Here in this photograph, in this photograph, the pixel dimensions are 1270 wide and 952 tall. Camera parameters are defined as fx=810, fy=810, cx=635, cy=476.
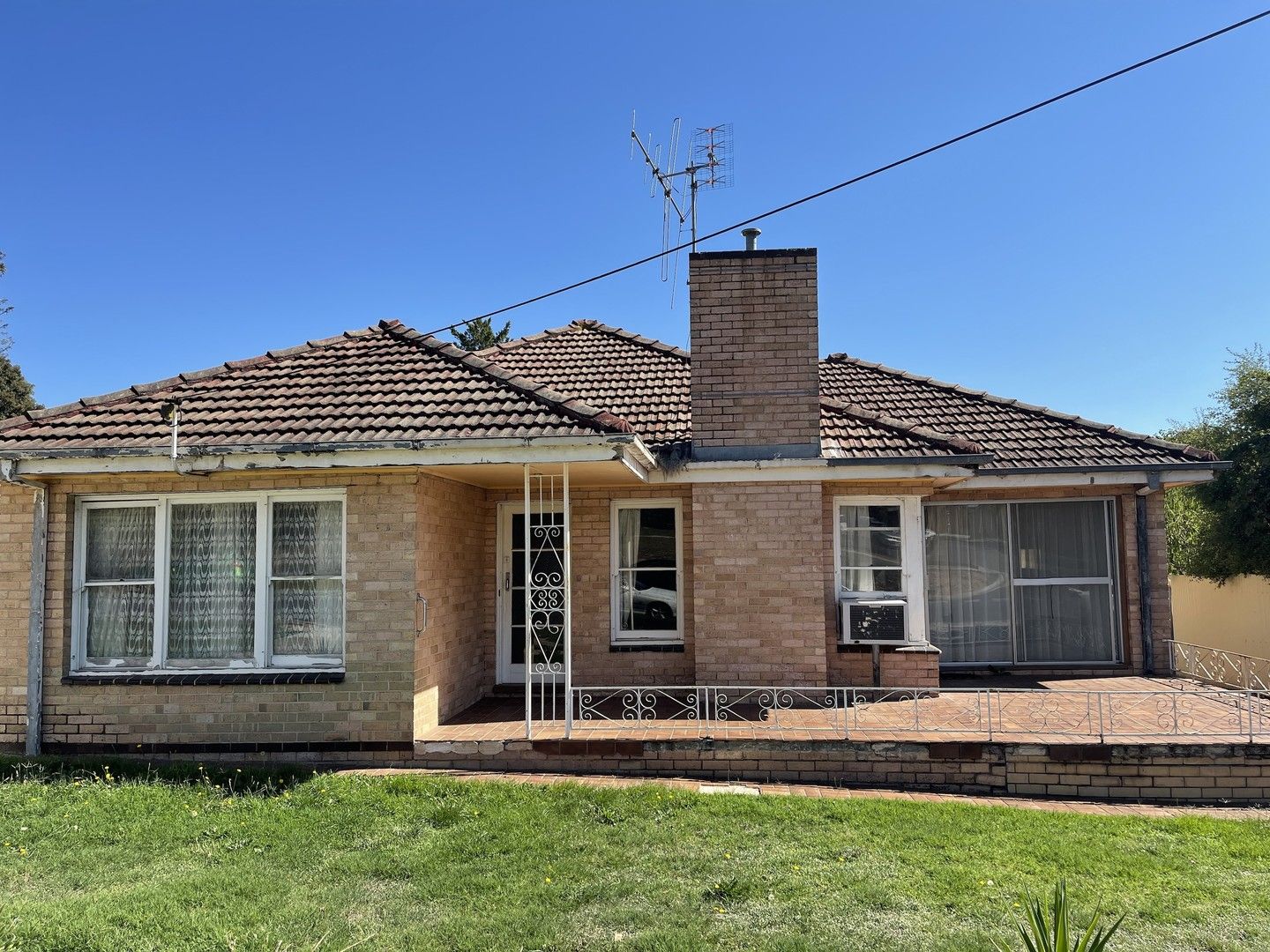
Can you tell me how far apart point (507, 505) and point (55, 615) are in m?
4.52

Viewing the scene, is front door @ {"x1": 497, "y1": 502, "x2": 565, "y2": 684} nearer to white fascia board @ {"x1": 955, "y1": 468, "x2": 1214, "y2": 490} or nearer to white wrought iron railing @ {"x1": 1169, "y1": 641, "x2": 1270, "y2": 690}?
white fascia board @ {"x1": 955, "y1": 468, "x2": 1214, "y2": 490}

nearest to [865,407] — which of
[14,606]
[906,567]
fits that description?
[906,567]

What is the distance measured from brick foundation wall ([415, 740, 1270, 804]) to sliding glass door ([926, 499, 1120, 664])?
3978 mm

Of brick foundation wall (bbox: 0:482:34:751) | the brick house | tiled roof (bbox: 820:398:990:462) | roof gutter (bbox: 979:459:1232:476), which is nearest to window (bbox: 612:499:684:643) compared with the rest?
the brick house

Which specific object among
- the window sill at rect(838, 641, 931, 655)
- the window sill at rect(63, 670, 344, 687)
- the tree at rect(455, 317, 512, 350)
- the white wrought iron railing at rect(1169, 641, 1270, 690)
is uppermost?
the tree at rect(455, 317, 512, 350)

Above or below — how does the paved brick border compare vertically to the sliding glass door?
below

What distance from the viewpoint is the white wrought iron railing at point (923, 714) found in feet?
23.2

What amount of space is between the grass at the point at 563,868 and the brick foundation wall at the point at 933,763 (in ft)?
1.95

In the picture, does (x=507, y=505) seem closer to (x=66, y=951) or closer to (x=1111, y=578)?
(x=66, y=951)

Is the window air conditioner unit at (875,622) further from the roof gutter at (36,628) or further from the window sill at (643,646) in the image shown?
the roof gutter at (36,628)

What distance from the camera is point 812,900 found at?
4.54 metres

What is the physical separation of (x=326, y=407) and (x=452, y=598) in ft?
7.66

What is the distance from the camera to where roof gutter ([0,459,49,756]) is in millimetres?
7355

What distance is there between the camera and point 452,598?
852cm
